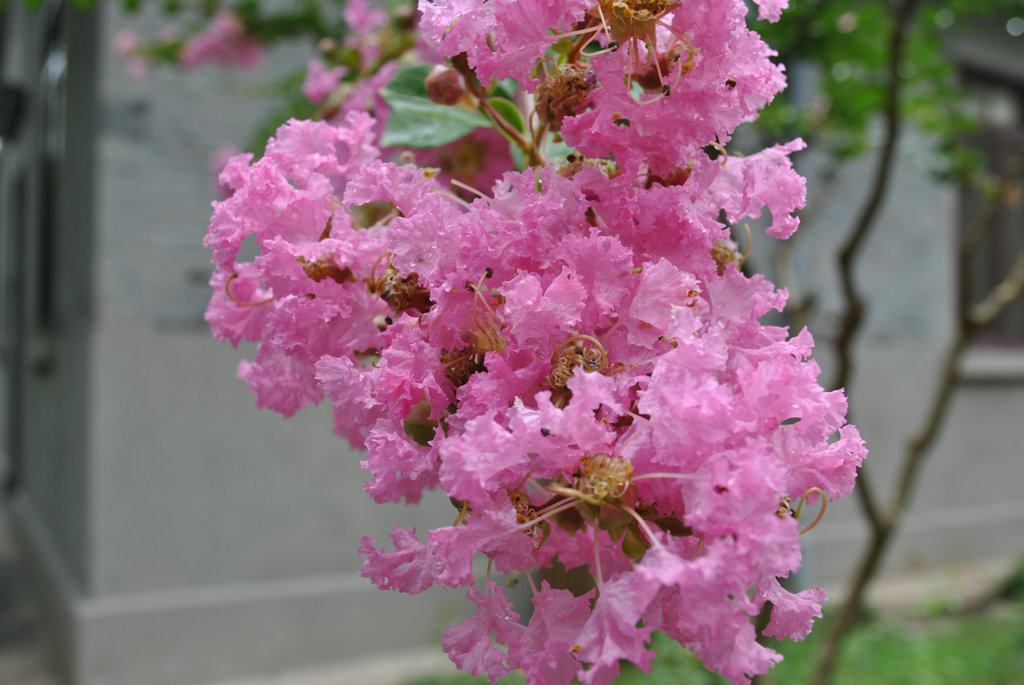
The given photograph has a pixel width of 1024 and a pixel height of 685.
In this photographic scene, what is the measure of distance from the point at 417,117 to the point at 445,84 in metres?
0.12

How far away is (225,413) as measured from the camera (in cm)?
358

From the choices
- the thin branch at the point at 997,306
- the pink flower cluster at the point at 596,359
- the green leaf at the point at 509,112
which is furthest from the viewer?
the thin branch at the point at 997,306

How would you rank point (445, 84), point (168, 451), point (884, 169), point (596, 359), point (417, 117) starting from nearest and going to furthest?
point (596, 359) → point (445, 84) → point (417, 117) → point (884, 169) → point (168, 451)

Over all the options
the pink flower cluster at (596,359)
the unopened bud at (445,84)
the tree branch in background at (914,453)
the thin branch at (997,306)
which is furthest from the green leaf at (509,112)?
the thin branch at (997,306)

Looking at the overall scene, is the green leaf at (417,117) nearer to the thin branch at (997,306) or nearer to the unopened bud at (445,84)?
the unopened bud at (445,84)

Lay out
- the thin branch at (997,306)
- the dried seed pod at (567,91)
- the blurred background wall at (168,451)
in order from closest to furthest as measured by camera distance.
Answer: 1. the dried seed pod at (567,91)
2. the thin branch at (997,306)
3. the blurred background wall at (168,451)

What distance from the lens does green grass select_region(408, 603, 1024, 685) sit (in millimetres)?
3686

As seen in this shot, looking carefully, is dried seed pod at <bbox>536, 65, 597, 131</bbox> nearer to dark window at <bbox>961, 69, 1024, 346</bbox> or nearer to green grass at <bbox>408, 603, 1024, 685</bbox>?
green grass at <bbox>408, 603, 1024, 685</bbox>

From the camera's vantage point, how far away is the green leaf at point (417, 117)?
0.84 meters

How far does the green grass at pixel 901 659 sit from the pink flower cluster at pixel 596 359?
2873 millimetres

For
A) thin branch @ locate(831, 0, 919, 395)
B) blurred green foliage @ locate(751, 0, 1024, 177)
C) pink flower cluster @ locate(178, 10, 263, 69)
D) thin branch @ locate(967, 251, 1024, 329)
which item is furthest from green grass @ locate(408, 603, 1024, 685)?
pink flower cluster @ locate(178, 10, 263, 69)

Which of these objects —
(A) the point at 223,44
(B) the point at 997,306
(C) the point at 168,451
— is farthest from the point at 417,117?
(C) the point at 168,451

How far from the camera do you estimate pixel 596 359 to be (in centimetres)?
49

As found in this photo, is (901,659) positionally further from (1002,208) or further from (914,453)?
(1002,208)
